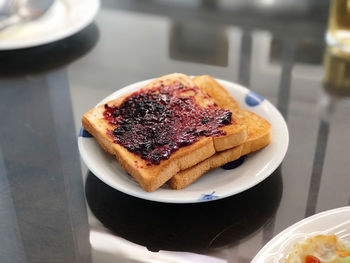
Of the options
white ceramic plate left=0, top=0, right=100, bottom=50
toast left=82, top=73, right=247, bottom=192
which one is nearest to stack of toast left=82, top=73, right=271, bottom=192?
toast left=82, top=73, right=247, bottom=192

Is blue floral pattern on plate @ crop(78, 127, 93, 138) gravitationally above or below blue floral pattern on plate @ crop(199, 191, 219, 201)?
above

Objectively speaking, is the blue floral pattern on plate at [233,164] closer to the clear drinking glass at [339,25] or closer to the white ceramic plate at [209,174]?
the white ceramic plate at [209,174]

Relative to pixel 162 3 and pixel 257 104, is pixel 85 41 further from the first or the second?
pixel 257 104

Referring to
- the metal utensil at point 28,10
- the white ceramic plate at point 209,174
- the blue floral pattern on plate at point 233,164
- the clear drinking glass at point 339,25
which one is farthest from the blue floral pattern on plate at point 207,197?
the metal utensil at point 28,10

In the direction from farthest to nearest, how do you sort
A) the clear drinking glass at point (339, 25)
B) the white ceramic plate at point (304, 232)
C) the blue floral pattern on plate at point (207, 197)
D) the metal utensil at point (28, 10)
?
the metal utensil at point (28, 10), the clear drinking glass at point (339, 25), the blue floral pattern on plate at point (207, 197), the white ceramic plate at point (304, 232)

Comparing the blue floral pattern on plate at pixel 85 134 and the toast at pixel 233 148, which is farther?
the blue floral pattern on plate at pixel 85 134

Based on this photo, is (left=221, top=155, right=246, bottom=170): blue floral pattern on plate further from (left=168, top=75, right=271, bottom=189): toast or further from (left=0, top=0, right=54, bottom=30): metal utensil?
(left=0, top=0, right=54, bottom=30): metal utensil
